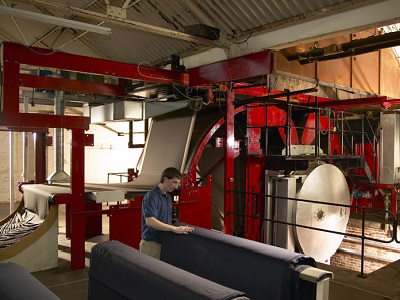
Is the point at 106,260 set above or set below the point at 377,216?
above

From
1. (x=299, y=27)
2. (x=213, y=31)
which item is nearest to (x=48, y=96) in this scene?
(x=213, y=31)

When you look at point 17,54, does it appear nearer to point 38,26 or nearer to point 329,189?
point 38,26

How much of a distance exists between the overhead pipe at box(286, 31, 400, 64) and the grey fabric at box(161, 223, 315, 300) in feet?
8.68

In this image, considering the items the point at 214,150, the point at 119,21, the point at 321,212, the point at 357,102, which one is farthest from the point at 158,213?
the point at 357,102

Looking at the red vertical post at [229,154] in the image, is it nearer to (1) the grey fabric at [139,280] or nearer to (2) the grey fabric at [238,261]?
(2) the grey fabric at [238,261]

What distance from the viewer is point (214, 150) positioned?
7281mm

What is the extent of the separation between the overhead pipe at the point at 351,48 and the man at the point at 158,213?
2425mm

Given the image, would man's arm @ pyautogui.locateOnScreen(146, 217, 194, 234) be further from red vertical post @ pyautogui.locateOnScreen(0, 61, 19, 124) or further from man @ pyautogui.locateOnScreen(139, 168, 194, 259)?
red vertical post @ pyautogui.locateOnScreen(0, 61, 19, 124)

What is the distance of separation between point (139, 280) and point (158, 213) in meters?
1.26

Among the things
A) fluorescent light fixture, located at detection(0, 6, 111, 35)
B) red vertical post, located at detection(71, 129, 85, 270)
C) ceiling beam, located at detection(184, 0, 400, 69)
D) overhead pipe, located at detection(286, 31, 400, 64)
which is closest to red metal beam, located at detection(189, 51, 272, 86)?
ceiling beam, located at detection(184, 0, 400, 69)

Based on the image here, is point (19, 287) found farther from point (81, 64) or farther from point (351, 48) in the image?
point (351, 48)

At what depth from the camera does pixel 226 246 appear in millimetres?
3334

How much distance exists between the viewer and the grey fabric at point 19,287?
209cm

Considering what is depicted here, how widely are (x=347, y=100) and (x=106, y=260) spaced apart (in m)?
5.51
